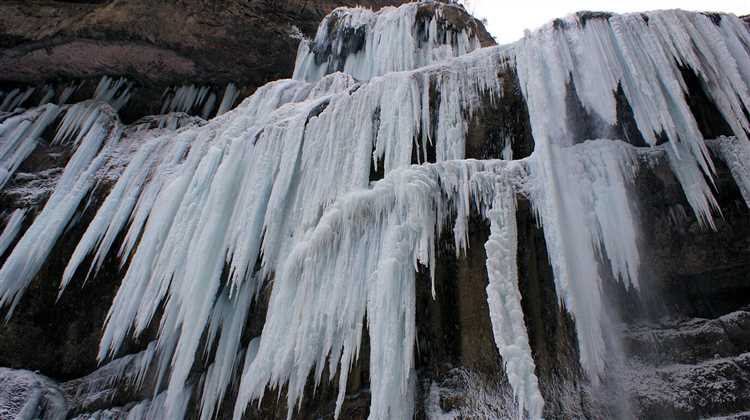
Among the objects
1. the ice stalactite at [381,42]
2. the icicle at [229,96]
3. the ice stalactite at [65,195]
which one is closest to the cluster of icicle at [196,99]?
the icicle at [229,96]

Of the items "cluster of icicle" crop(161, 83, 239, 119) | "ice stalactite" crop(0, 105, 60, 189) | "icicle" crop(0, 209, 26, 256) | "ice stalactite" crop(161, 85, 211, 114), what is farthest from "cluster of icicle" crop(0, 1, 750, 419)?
"ice stalactite" crop(161, 85, 211, 114)

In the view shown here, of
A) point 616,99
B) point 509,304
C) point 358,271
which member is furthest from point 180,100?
point 509,304

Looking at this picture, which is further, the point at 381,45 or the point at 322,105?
the point at 381,45

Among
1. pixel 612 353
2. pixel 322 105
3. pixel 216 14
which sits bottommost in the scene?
pixel 612 353

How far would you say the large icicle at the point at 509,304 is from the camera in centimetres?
351

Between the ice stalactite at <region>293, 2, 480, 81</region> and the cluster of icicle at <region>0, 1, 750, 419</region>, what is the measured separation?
137 inches

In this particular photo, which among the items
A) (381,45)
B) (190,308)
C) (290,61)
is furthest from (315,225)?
(290,61)

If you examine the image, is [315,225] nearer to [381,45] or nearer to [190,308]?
[190,308]

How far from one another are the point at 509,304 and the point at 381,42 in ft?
22.8

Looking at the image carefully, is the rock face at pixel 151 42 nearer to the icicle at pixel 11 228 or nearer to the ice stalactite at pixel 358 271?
the icicle at pixel 11 228

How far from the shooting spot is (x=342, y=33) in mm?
9984

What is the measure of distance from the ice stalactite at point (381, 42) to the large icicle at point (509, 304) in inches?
214

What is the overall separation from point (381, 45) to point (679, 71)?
5.97m

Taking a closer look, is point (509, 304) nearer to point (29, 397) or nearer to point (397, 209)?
point (397, 209)
